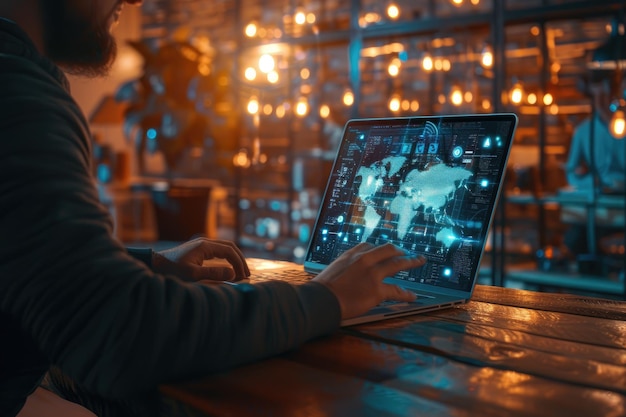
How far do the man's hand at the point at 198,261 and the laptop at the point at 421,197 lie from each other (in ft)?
0.29

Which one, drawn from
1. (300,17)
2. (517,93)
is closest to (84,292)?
(517,93)

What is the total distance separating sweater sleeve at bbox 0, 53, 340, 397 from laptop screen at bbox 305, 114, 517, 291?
1.50 ft

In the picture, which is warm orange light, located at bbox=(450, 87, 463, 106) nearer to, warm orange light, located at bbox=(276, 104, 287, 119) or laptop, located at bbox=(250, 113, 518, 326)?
warm orange light, located at bbox=(276, 104, 287, 119)

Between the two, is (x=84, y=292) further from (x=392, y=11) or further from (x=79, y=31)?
(x=392, y=11)

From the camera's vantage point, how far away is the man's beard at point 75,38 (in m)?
1.05

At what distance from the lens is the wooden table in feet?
2.11

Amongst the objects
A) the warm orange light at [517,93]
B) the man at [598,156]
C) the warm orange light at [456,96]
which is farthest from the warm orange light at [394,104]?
the man at [598,156]

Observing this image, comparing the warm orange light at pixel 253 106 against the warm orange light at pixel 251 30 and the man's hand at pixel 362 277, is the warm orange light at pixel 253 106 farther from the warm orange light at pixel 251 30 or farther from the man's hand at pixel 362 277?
the man's hand at pixel 362 277

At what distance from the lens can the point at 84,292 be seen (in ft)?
2.30

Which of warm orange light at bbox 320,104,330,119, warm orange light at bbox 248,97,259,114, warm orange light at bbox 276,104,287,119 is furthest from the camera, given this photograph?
warm orange light at bbox 276,104,287,119

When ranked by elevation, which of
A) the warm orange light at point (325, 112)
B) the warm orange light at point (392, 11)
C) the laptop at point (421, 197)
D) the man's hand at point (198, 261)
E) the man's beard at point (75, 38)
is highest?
the warm orange light at point (392, 11)

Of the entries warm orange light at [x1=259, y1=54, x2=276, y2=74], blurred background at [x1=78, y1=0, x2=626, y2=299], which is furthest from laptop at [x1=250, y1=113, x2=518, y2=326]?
warm orange light at [x1=259, y1=54, x2=276, y2=74]

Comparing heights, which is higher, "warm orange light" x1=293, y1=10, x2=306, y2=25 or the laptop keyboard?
"warm orange light" x1=293, y1=10, x2=306, y2=25

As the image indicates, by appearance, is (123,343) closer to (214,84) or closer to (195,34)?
(214,84)
